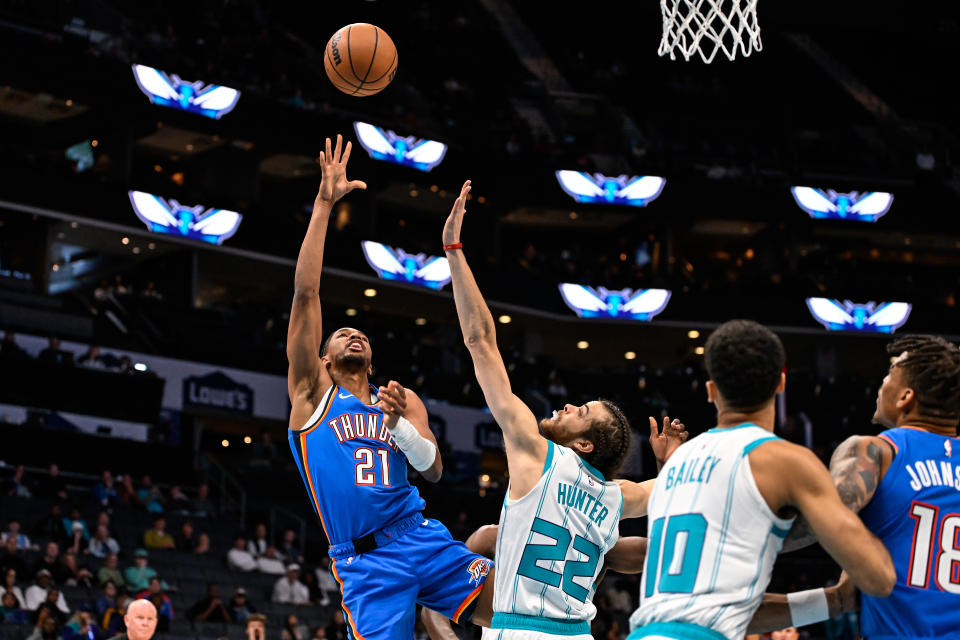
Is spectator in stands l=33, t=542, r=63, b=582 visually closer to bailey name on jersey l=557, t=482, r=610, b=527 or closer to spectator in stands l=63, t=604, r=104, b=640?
spectator in stands l=63, t=604, r=104, b=640

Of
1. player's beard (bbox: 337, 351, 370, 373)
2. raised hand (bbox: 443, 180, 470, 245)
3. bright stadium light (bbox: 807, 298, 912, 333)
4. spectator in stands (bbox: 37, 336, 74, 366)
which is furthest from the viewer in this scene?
bright stadium light (bbox: 807, 298, 912, 333)

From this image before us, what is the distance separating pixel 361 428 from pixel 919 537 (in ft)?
11.2

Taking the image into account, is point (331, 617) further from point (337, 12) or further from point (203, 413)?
point (337, 12)

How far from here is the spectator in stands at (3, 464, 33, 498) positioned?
70.8 ft

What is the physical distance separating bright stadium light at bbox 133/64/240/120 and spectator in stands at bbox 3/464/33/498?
12.7 meters

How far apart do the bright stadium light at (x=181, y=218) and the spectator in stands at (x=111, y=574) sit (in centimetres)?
1468

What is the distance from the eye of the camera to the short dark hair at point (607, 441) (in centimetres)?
553

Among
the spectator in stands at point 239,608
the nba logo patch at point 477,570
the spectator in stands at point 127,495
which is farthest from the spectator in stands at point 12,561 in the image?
the nba logo patch at point 477,570

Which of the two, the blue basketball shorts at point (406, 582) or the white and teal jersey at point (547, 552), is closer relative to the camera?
the white and teal jersey at point (547, 552)

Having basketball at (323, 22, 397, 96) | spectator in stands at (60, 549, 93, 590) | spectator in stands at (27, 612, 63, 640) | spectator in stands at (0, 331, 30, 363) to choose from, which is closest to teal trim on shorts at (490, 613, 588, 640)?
basketball at (323, 22, 397, 96)

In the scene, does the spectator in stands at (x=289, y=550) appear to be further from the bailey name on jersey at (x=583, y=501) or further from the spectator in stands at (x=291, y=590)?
the bailey name on jersey at (x=583, y=501)

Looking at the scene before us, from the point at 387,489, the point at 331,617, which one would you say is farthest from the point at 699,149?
the point at 387,489

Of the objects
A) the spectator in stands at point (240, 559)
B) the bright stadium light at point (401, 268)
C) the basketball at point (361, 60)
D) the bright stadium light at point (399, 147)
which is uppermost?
the bright stadium light at point (399, 147)

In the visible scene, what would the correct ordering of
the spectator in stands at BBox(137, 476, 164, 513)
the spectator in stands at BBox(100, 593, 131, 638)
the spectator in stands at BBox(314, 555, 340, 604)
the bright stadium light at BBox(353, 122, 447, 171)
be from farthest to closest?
the bright stadium light at BBox(353, 122, 447, 171) → the spectator in stands at BBox(137, 476, 164, 513) → the spectator in stands at BBox(314, 555, 340, 604) → the spectator in stands at BBox(100, 593, 131, 638)
